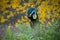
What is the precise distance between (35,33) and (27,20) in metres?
0.21

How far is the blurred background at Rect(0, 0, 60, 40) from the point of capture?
8.27ft

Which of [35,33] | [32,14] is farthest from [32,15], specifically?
[35,33]

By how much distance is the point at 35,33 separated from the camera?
2561mm

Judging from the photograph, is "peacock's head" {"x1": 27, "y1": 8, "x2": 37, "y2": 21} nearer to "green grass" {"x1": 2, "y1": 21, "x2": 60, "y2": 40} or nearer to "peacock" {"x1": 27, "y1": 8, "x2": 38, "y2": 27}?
"peacock" {"x1": 27, "y1": 8, "x2": 38, "y2": 27}

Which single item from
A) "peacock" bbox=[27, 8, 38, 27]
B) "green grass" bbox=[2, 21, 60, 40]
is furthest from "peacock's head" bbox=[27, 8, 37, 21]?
"green grass" bbox=[2, 21, 60, 40]

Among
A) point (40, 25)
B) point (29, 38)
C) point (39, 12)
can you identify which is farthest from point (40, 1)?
point (29, 38)

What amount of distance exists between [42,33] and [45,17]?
0.23 metres

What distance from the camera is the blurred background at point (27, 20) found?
99.2 inches

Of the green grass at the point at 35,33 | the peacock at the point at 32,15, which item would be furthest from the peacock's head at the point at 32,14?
the green grass at the point at 35,33

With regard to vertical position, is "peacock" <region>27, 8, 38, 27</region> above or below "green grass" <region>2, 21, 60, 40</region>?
above

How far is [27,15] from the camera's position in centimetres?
255

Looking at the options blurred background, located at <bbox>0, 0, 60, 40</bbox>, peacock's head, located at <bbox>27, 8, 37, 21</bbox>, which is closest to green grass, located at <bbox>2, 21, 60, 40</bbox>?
blurred background, located at <bbox>0, 0, 60, 40</bbox>

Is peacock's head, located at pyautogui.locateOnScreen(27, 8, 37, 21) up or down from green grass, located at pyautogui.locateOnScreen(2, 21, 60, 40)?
up

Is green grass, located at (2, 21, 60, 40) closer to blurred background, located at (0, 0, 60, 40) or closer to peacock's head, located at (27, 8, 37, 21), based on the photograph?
blurred background, located at (0, 0, 60, 40)
